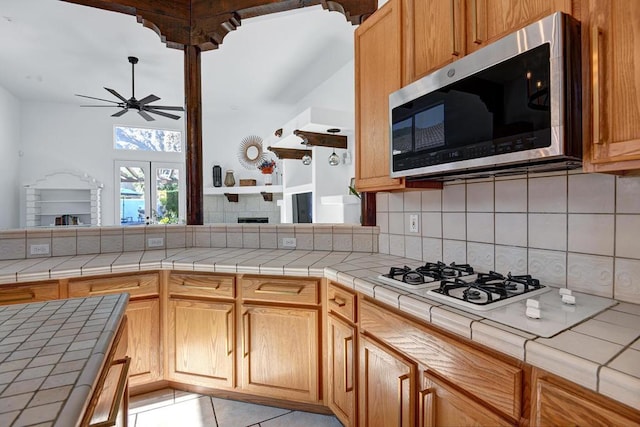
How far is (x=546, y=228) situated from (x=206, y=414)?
195 centimetres

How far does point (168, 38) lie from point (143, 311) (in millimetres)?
2036

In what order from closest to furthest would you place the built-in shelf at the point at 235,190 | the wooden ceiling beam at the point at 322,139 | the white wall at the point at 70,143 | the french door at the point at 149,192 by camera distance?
1. the wooden ceiling beam at the point at 322,139
2. the white wall at the point at 70,143
3. the built-in shelf at the point at 235,190
4. the french door at the point at 149,192

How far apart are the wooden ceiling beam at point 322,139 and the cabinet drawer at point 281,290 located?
2.36 metres

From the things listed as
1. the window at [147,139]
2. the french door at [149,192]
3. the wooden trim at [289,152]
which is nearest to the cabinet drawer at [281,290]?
the wooden trim at [289,152]

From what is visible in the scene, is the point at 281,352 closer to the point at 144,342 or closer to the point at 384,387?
the point at 384,387

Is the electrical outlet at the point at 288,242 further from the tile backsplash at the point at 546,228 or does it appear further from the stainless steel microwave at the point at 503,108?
the stainless steel microwave at the point at 503,108

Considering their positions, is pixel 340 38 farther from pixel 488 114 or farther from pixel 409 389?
pixel 409 389

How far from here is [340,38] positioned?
11.5 ft

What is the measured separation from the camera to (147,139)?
21.1 feet

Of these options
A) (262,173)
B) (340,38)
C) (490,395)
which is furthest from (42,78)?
(490,395)

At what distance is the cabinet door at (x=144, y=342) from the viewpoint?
1.81 m

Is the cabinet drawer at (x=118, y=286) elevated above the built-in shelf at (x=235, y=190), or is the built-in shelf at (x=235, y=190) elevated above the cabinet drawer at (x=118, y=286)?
the built-in shelf at (x=235, y=190)

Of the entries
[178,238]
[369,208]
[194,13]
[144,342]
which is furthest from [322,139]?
[144,342]

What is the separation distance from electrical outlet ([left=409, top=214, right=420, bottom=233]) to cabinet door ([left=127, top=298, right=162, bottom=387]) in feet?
5.09
